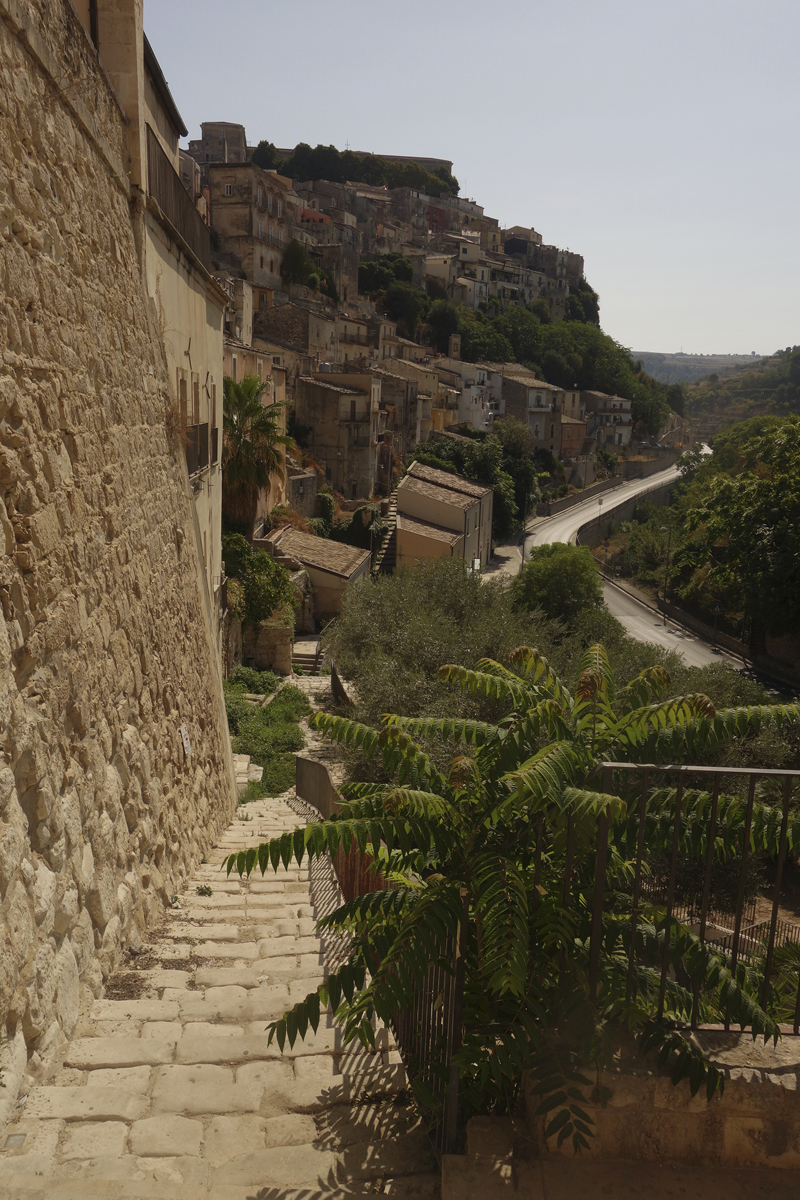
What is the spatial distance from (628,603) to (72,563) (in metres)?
51.2

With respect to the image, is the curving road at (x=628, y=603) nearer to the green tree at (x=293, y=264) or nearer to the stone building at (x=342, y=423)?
the stone building at (x=342, y=423)

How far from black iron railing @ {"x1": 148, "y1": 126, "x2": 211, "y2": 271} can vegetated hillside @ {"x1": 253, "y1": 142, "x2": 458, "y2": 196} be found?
99238mm

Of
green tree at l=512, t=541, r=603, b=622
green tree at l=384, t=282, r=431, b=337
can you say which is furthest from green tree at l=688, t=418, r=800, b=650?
green tree at l=384, t=282, r=431, b=337

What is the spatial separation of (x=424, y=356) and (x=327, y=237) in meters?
17.3

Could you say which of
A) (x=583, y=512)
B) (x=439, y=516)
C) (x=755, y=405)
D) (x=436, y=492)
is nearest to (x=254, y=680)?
(x=439, y=516)

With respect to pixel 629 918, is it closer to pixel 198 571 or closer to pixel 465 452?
pixel 198 571

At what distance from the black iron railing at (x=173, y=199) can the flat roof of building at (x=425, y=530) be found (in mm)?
30200

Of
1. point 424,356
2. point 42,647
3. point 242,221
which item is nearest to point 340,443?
point 242,221

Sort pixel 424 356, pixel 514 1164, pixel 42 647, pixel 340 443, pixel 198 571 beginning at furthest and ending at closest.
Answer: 1. pixel 424 356
2. pixel 340 443
3. pixel 198 571
4. pixel 42 647
5. pixel 514 1164

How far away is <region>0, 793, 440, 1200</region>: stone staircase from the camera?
10.7ft

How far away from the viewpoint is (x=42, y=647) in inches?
176

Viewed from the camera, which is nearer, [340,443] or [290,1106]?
[290,1106]

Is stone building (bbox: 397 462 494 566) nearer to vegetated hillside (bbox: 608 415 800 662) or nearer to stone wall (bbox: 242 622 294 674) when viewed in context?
vegetated hillside (bbox: 608 415 800 662)

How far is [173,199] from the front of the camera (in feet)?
32.1
